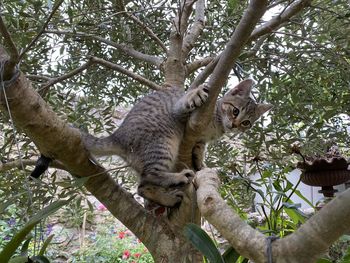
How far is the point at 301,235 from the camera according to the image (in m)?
0.57

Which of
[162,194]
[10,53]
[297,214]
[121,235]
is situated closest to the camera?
[10,53]

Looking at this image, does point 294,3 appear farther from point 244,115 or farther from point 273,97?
point 244,115

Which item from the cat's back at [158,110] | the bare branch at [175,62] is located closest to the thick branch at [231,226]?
the cat's back at [158,110]

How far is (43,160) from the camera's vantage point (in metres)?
1.17

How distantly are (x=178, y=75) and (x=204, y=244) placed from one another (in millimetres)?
1081

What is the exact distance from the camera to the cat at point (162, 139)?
4.78 ft

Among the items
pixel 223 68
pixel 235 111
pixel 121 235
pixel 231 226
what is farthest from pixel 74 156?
pixel 121 235

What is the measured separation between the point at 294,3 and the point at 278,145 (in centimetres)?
57

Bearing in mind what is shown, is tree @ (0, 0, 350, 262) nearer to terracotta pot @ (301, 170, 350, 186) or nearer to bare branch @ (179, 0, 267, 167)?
bare branch @ (179, 0, 267, 167)

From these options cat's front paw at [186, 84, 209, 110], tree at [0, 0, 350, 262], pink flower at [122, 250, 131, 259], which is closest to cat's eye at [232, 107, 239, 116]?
tree at [0, 0, 350, 262]

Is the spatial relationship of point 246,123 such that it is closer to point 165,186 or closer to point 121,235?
point 165,186

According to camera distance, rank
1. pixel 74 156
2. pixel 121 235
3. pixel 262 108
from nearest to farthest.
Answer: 1. pixel 74 156
2. pixel 262 108
3. pixel 121 235

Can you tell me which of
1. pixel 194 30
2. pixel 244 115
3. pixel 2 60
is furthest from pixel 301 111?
pixel 2 60

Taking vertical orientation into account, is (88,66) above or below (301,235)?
above
